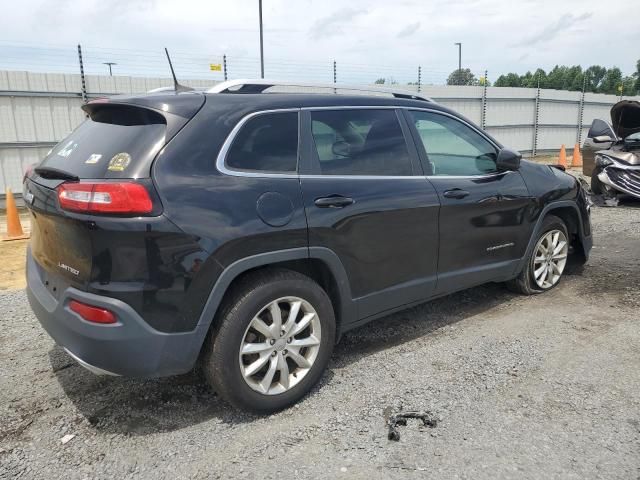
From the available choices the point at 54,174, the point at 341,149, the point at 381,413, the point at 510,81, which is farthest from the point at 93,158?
the point at 510,81

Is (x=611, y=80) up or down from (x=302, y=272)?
up

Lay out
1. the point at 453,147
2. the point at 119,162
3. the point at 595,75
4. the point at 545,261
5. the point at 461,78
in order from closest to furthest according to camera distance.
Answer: the point at 119,162 < the point at 453,147 < the point at 545,261 < the point at 461,78 < the point at 595,75

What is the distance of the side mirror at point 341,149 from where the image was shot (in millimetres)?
3287

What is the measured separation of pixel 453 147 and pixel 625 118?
789 cm

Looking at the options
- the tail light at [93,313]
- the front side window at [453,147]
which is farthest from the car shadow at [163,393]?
the front side window at [453,147]

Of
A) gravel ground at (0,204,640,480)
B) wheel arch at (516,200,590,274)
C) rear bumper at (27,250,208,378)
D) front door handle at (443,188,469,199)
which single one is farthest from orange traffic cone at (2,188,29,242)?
wheel arch at (516,200,590,274)

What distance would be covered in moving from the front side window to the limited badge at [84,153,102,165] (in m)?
2.13

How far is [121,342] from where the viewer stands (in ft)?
8.30

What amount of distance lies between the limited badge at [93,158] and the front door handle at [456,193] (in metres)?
2.27

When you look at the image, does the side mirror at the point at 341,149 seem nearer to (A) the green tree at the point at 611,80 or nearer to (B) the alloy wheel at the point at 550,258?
(B) the alloy wheel at the point at 550,258

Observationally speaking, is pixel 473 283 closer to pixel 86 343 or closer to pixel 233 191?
pixel 233 191

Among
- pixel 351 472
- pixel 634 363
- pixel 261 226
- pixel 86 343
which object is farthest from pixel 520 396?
pixel 86 343

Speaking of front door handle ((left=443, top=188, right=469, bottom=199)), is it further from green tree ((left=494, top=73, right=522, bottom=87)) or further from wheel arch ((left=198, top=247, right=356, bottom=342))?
green tree ((left=494, top=73, right=522, bottom=87))

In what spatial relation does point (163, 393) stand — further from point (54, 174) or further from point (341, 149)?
point (341, 149)
